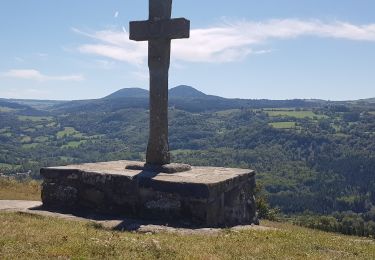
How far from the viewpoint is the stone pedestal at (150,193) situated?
9789mm

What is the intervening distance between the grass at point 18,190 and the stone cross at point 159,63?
6851 millimetres

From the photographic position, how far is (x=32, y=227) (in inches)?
314

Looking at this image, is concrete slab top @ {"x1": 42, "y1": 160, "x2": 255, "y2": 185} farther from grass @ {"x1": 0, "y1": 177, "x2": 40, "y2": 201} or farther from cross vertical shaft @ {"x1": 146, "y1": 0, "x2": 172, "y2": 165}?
grass @ {"x1": 0, "y1": 177, "x2": 40, "y2": 201}

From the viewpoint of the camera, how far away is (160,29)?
1132 cm

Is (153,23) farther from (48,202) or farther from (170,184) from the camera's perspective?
(48,202)

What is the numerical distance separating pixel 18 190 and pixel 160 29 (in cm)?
1016

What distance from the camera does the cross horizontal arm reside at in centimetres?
1115

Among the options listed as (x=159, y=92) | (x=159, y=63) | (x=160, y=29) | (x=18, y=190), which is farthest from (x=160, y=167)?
(x=18, y=190)

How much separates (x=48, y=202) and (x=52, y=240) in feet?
14.8

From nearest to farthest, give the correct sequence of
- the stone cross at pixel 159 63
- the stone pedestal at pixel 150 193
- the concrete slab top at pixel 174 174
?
the stone pedestal at pixel 150 193
the concrete slab top at pixel 174 174
the stone cross at pixel 159 63

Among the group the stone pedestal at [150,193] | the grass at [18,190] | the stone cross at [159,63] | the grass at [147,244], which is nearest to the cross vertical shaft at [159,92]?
the stone cross at [159,63]

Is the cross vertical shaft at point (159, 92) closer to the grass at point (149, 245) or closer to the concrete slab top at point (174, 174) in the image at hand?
the concrete slab top at point (174, 174)

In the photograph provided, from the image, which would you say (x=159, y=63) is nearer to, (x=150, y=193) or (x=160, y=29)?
(x=160, y=29)

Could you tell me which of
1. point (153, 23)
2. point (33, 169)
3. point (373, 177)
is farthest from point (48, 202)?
point (373, 177)
